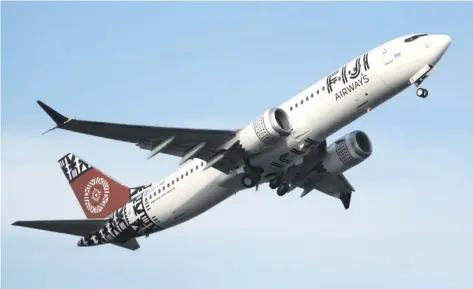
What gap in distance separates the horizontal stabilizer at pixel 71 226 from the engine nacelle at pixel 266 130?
11.9 meters

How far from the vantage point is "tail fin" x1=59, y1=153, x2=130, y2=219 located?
59062 mm

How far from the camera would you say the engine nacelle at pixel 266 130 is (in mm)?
49469

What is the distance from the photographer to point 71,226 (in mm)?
57094

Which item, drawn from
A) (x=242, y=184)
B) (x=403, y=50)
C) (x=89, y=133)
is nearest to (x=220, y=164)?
(x=242, y=184)

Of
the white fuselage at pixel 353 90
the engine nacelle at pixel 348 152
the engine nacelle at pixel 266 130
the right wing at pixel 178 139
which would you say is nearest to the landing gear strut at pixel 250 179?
the white fuselage at pixel 353 90

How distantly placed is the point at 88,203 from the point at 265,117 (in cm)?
1589

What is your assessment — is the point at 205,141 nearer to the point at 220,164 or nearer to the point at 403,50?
the point at 220,164

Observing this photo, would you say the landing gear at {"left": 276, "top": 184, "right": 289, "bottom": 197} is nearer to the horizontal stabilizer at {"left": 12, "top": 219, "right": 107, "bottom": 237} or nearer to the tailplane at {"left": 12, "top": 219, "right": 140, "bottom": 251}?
the tailplane at {"left": 12, "top": 219, "right": 140, "bottom": 251}

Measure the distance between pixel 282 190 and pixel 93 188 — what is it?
1247 centimetres

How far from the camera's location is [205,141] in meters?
51.2

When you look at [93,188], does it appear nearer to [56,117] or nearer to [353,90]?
[56,117]

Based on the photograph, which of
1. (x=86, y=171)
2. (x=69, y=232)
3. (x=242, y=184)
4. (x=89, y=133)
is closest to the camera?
(x=89, y=133)

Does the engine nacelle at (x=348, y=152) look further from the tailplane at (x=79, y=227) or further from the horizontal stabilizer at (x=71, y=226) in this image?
the horizontal stabilizer at (x=71, y=226)

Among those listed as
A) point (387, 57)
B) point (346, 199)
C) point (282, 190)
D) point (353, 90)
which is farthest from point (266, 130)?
point (346, 199)
